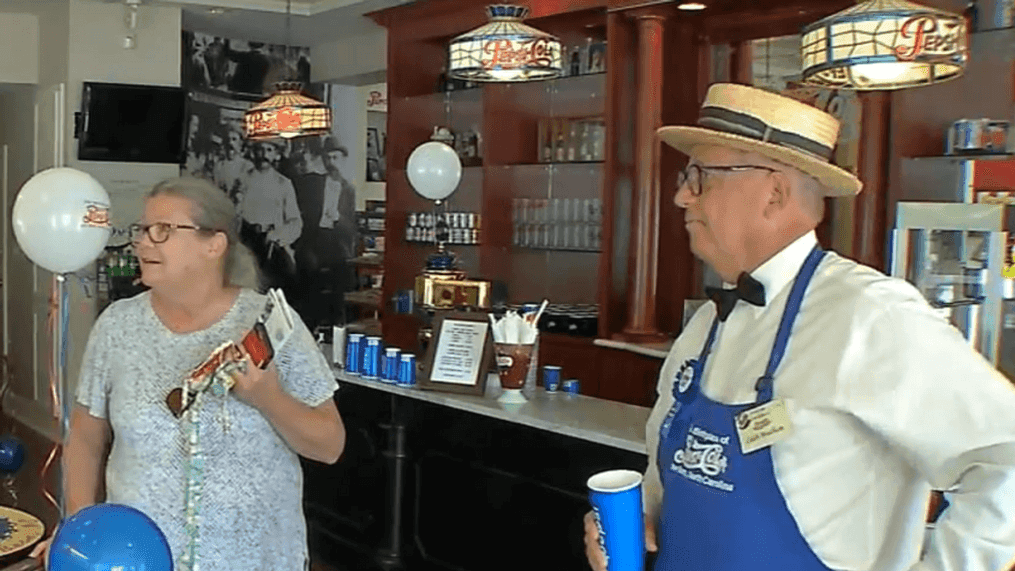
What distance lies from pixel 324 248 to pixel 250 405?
27.2ft

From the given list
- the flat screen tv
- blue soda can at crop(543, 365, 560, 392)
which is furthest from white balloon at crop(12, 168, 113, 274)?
the flat screen tv

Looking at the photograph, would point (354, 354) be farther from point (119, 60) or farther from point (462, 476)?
point (119, 60)

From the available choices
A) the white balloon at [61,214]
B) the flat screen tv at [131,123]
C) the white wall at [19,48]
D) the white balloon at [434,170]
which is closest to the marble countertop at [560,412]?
the white balloon at [61,214]

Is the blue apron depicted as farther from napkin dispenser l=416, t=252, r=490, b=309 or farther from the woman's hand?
napkin dispenser l=416, t=252, r=490, b=309

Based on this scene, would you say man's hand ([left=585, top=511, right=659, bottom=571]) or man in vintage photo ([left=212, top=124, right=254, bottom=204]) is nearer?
man's hand ([left=585, top=511, right=659, bottom=571])

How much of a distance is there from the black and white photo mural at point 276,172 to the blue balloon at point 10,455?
9.72 feet

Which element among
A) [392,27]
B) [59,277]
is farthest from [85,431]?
[392,27]

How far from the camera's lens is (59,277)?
4.02m

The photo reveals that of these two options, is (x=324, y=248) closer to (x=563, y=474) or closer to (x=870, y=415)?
(x=563, y=474)

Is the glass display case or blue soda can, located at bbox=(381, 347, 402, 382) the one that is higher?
the glass display case

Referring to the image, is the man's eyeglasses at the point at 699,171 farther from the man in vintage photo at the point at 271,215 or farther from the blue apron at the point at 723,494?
the man in vintage photo at the point at 271,215

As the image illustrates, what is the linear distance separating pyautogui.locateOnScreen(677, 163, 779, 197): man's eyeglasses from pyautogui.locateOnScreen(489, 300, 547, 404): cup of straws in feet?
7.07

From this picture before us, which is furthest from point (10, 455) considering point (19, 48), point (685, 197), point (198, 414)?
point (685, 197)

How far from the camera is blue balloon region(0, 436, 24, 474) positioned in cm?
638
